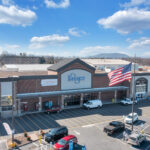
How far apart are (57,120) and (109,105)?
648 inches

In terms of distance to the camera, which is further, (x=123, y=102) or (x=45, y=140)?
(x=123, y=102)

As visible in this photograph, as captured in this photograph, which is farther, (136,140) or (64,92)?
(64,92)

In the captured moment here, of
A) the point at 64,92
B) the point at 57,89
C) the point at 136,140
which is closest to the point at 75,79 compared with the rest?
the point at 64,92

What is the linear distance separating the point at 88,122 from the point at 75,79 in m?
12.4

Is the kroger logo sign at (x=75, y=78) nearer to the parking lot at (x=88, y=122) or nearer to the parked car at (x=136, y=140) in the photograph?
the parking lot at (x=88, y=122)

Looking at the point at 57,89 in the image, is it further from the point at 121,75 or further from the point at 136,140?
the point at 136,140

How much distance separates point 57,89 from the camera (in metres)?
→ 37.3

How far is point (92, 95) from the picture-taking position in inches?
1658

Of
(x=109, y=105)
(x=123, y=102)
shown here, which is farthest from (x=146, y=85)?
(x=109, y=105)

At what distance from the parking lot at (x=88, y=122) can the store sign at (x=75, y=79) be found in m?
5.88

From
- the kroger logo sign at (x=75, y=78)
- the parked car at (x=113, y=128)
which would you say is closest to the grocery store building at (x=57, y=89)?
the kroger logo sign at (x=75, y=78)

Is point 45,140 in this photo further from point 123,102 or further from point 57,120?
point 123,102

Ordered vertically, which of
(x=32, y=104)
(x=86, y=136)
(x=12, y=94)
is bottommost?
(x=86, y=136)

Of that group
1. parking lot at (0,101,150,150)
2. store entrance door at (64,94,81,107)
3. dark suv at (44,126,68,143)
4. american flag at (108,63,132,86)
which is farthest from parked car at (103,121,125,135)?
store entrance door at (64,94,81,107)
